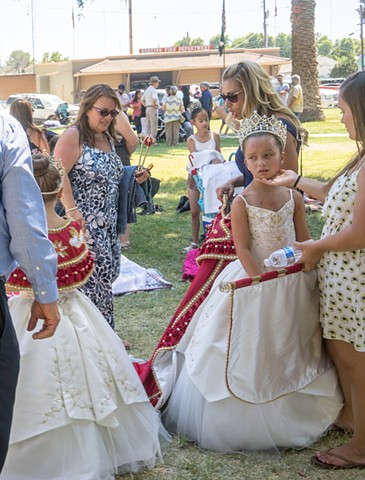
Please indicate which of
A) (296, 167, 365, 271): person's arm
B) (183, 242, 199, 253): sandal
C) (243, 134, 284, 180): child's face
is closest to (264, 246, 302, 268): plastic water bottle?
(296, 167, 365, 271): person's arm

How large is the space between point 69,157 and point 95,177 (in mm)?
235

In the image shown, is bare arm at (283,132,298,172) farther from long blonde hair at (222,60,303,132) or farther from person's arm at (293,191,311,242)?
person's arm at (293,191,311,242)

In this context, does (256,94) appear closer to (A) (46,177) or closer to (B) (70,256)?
(A) (46,177)

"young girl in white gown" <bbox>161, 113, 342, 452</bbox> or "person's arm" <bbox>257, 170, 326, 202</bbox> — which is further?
"person's arm" <bbox>257, 170, 326, 202</bbox>

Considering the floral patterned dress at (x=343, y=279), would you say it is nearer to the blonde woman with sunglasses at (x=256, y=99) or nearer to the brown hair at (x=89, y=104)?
the blonde woman with sunglasses at (x=256, y=99)

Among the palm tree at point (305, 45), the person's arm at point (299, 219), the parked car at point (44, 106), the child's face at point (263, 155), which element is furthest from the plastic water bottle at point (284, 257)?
the parked car at point (44, 106)

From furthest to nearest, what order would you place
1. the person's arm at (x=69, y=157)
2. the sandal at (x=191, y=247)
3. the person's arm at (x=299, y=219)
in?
the sandal at (x=191, y=247), the person's arm at (x=69, y=157), the person's arm at (x=299, y=219)

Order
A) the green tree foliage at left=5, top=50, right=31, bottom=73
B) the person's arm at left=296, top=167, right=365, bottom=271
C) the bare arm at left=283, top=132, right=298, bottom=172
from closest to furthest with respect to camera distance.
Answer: the person's arm at left=296, top=167, right=365, bottom=271 → the bare arm at left=283, top=132, right=298, bottom=172 → the green tree foliage at left=5, top=50, right=31, bottom=73

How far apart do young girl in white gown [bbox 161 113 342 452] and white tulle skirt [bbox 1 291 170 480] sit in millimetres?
332

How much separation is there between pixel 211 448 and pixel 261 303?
84 centimetres

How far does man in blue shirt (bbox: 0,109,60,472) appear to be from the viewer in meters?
2.42

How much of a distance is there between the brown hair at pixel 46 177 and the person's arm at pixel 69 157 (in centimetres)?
88

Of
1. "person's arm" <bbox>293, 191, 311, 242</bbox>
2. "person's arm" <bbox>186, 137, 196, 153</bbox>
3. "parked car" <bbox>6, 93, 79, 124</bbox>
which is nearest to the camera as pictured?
"person's arm" <bbox>293, 191, 311, 242</bbox>

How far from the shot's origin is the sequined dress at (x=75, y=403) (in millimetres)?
3281
